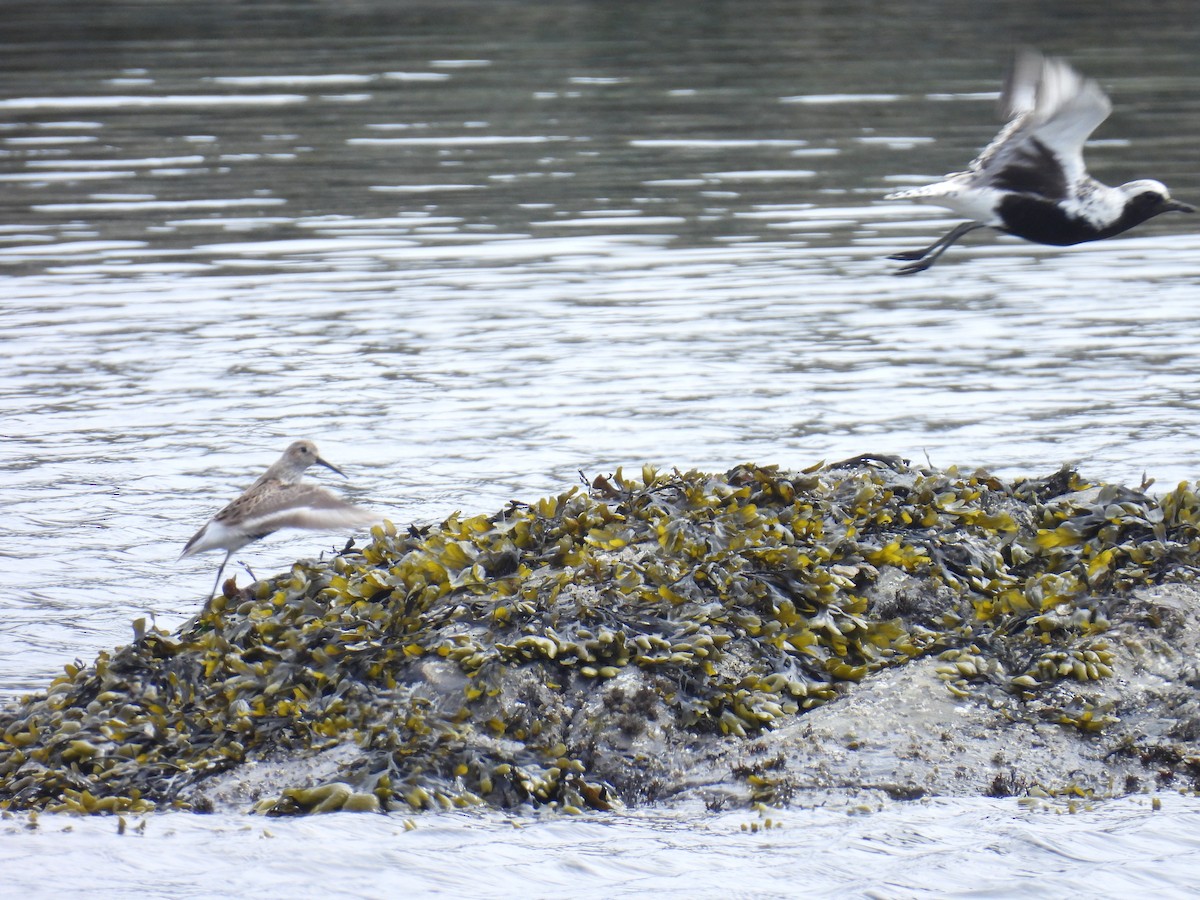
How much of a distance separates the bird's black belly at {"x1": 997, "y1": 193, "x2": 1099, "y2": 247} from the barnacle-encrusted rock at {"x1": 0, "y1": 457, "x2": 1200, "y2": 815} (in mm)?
1471

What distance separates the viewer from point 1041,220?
7.46m

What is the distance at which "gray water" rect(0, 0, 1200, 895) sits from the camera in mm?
10133

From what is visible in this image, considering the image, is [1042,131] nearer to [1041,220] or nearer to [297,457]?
[1041,220]

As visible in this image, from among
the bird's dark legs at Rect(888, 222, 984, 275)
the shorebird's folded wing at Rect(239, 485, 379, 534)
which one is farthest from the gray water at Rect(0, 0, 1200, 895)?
the bird's dark legs at Rect(888, 222, 984, 275)

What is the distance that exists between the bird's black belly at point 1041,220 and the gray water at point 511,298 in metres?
2.62

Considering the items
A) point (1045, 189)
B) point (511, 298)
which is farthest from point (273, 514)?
point (511, 298)

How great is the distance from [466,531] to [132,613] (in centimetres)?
231

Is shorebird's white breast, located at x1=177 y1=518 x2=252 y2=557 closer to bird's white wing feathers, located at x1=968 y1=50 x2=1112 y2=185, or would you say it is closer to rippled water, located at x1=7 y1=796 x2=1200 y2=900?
rippled water, located at x1=7 y1=796 x2=1200 y2=900

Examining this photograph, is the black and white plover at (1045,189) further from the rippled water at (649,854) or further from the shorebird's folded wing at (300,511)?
the rippled water at (649,854)

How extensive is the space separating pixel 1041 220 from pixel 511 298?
825cm

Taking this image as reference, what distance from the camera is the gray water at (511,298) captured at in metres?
10.1

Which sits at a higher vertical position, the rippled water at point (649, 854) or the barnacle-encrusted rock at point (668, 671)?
the barnacle-encrusted rock at point (668, 671)

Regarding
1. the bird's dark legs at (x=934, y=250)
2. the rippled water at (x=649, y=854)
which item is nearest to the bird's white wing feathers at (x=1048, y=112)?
the bird's dark legs at (x=934, y=250)

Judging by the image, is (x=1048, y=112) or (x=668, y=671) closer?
(x=668, y=671)
